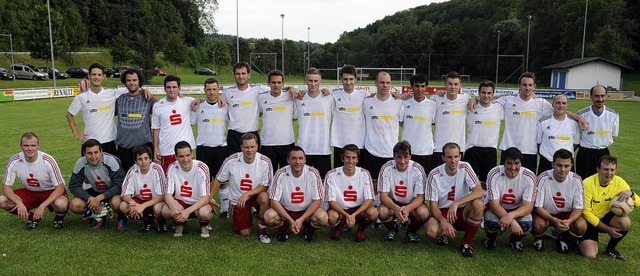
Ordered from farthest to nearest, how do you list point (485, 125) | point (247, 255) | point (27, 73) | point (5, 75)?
point (27, 73)
point (5, 75)
point (485, 125)
point (247, 255)

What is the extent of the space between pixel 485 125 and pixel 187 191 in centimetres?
354

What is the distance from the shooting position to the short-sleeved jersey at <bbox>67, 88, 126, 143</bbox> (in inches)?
225

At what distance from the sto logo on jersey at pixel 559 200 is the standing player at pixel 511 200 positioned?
0.84ft

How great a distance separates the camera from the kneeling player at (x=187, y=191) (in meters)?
4.70

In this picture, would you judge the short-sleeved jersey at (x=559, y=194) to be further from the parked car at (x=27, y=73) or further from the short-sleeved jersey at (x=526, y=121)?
the parked car at (x=27, y=73)

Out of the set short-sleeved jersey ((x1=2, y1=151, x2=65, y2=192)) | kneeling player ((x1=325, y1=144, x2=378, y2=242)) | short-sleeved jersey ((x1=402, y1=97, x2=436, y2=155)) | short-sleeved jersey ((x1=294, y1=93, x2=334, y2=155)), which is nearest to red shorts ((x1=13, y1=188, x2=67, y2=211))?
short-sleeved jersey ((x1=2, y1=151, x2=65, y2=192))

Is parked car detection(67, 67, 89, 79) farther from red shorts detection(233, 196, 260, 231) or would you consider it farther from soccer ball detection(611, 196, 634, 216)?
soccer ball detection(611, 196, 634, 216)

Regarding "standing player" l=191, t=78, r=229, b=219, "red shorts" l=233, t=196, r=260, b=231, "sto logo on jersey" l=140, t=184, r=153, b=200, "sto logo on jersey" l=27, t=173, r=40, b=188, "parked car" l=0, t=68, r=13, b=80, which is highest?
"parked car" l=0, t=68, r=13, b=80

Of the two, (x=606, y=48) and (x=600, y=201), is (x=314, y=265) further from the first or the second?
(x=606, y=48)

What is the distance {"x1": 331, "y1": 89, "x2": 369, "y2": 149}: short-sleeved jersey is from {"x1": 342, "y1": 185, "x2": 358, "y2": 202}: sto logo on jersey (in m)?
0.85

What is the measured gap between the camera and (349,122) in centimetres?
546

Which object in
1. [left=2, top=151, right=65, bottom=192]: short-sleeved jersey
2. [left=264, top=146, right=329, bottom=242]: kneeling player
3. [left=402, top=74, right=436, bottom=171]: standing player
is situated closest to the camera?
[left=264, top=146, right=329, bottom=242]: kneeling player

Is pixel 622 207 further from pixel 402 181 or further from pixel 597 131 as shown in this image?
pixel 402 181

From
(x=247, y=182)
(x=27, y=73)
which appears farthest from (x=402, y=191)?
(x=27, y=73)
